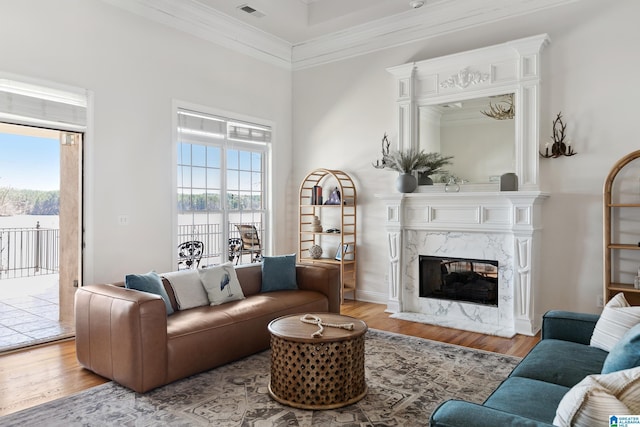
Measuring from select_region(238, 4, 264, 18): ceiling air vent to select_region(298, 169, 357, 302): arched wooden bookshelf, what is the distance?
6.89 feet

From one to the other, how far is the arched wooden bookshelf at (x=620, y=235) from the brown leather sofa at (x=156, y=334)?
3.00 m

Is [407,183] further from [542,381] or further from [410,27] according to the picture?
[542,381]

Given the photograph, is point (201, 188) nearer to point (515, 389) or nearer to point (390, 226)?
point (390, 226)

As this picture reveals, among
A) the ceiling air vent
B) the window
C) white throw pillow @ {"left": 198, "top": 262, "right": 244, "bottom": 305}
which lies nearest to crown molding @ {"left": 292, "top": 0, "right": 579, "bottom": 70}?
the ceiling air vent

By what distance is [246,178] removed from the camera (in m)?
6.19

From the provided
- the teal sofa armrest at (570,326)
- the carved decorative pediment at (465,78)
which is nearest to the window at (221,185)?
the carved decorative pediment at (465,78)

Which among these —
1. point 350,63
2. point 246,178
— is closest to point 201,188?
point 246,178

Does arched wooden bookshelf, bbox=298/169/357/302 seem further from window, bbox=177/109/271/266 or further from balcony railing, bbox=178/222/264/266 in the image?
balcony railing, bbox=178/222/264/266

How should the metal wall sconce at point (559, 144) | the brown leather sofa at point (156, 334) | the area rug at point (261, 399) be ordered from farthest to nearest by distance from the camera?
the metal wall sconce at point (559, 144) → the brown leather sofa at point (156, 334) → the area rug at point (261, 399)

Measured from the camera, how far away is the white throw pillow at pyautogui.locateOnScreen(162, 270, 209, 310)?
3.78 meters

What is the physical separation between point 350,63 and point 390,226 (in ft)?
7.85

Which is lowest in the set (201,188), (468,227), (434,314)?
(434,314)

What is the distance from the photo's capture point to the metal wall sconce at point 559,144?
4.45m

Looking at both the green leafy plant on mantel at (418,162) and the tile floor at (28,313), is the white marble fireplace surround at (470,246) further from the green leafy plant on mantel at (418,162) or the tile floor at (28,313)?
the tile floor at (28,313)
